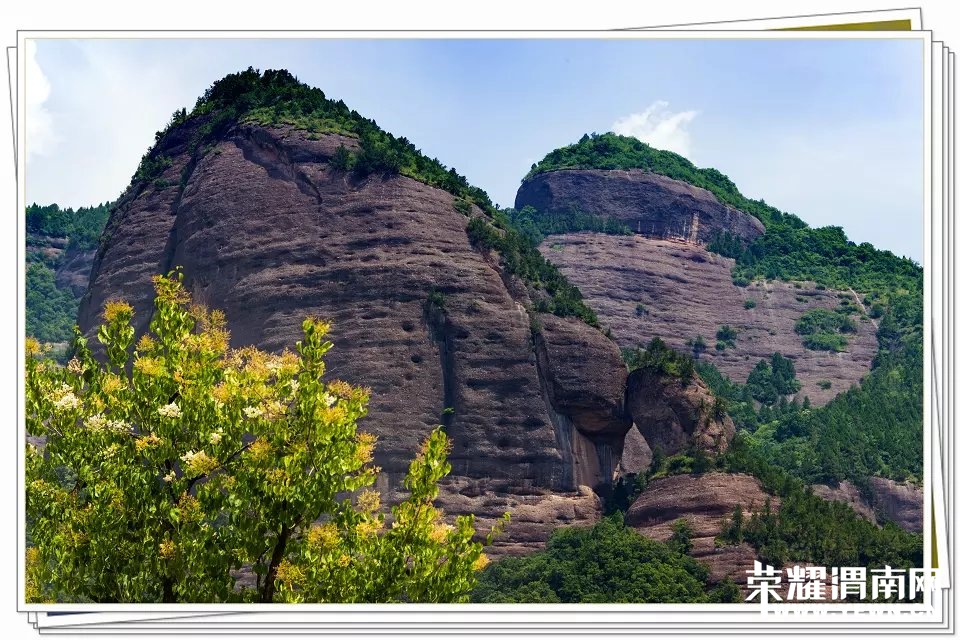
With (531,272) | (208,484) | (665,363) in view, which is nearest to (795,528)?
(665,363)

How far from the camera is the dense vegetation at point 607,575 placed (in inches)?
2468

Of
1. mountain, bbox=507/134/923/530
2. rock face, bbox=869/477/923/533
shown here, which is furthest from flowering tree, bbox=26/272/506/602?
mountain, bbox=507/134/923/530

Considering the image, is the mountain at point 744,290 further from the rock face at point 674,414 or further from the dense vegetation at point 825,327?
the rock face at point 674,414

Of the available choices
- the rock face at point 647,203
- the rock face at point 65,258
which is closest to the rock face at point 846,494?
the rock face at point 65,258

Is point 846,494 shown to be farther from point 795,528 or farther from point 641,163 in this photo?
point 641,163

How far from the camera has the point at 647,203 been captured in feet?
470

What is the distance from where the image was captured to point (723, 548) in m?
66.9

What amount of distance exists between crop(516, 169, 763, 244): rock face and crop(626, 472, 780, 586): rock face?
70.2m

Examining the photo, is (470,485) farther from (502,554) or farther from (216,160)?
(216,160)

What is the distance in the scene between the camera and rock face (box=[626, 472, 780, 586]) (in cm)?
6675

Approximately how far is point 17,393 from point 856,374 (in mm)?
106903

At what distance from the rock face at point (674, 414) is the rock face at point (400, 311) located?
3.04 ft
